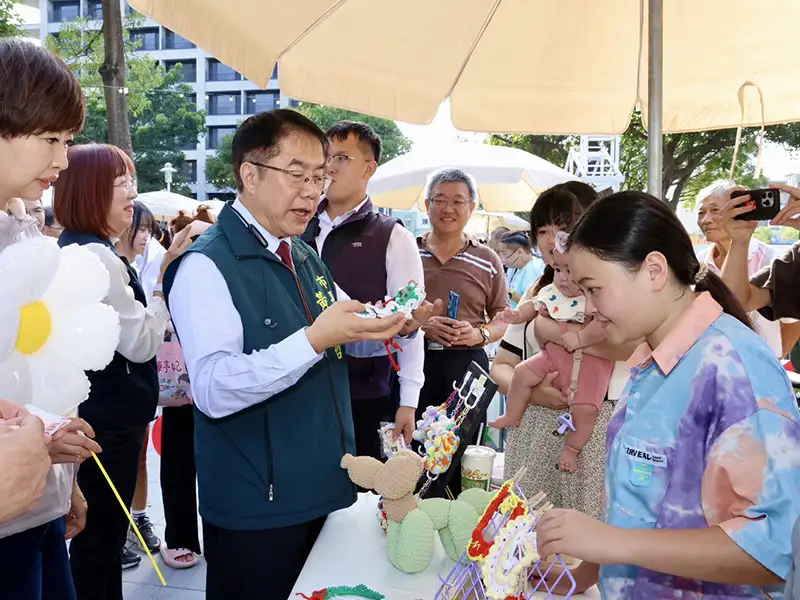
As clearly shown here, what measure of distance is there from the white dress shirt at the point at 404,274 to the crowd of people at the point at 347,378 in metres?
0.01

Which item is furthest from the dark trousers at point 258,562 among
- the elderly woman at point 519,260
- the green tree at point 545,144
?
the green tree at point 545,144

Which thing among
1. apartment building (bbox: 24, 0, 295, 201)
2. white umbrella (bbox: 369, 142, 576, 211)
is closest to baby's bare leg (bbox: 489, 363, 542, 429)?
white umbrella (bbox: 369, 142, 576, 211)

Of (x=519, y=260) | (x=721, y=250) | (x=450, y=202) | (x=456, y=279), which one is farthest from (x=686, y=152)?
(x=456, y=279)

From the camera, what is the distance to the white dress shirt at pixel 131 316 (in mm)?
2191

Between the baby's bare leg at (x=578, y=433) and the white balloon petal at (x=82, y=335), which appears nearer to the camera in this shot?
the white balloon petal at (x=82, y=335)

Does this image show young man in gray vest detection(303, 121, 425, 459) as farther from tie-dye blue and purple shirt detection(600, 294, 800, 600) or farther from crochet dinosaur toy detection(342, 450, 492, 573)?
tie-dye blue and purple shirt detection(600, 294, 800, 600)

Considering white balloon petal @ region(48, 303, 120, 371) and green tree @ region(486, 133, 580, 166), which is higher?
green tree @ region(486, 133, 580, 166)

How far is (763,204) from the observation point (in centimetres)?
228

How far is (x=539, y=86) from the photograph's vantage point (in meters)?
2.64

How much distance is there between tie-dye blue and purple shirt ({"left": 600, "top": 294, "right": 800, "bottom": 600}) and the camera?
1017 millimetres

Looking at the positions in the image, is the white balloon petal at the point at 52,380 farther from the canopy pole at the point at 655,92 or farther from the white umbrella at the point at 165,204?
the white umbrella at the point at 165,204

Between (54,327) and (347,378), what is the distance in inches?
36.0

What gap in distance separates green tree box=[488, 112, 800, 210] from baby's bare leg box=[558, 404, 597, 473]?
939cm

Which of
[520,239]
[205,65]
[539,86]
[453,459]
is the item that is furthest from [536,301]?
[205,65]
